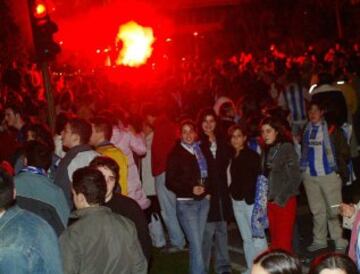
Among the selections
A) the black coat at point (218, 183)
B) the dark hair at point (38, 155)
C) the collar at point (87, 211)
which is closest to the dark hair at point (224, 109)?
the black coat at point (218, 183)

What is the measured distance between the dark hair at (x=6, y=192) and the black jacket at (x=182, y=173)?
400cm

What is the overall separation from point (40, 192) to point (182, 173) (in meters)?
2.66

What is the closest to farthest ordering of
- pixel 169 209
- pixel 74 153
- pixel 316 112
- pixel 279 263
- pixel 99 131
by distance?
pixel 279 263, pixel 74 153, pixel 99 131, pixel 316 112, pixel 169 209

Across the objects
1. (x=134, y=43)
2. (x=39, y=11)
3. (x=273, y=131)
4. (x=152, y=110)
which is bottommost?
(x=273, y=131)

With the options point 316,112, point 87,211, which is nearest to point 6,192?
point 87,211

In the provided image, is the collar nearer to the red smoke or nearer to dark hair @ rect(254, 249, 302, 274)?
dark hair @ rect(254, 249, 302, 274)

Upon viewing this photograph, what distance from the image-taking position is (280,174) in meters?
8.77

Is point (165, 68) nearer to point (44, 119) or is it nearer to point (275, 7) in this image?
point (275, 7)

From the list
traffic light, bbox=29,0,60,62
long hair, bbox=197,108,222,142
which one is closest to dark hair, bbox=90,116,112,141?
long hair, bbox=197,108,222,142

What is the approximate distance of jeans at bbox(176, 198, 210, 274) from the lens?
8.73 meters

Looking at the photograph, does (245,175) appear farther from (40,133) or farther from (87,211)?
(87,211)

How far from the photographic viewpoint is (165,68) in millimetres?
32406

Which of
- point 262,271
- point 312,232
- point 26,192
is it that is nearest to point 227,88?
point 312,232

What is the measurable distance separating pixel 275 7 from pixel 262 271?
3854cm
